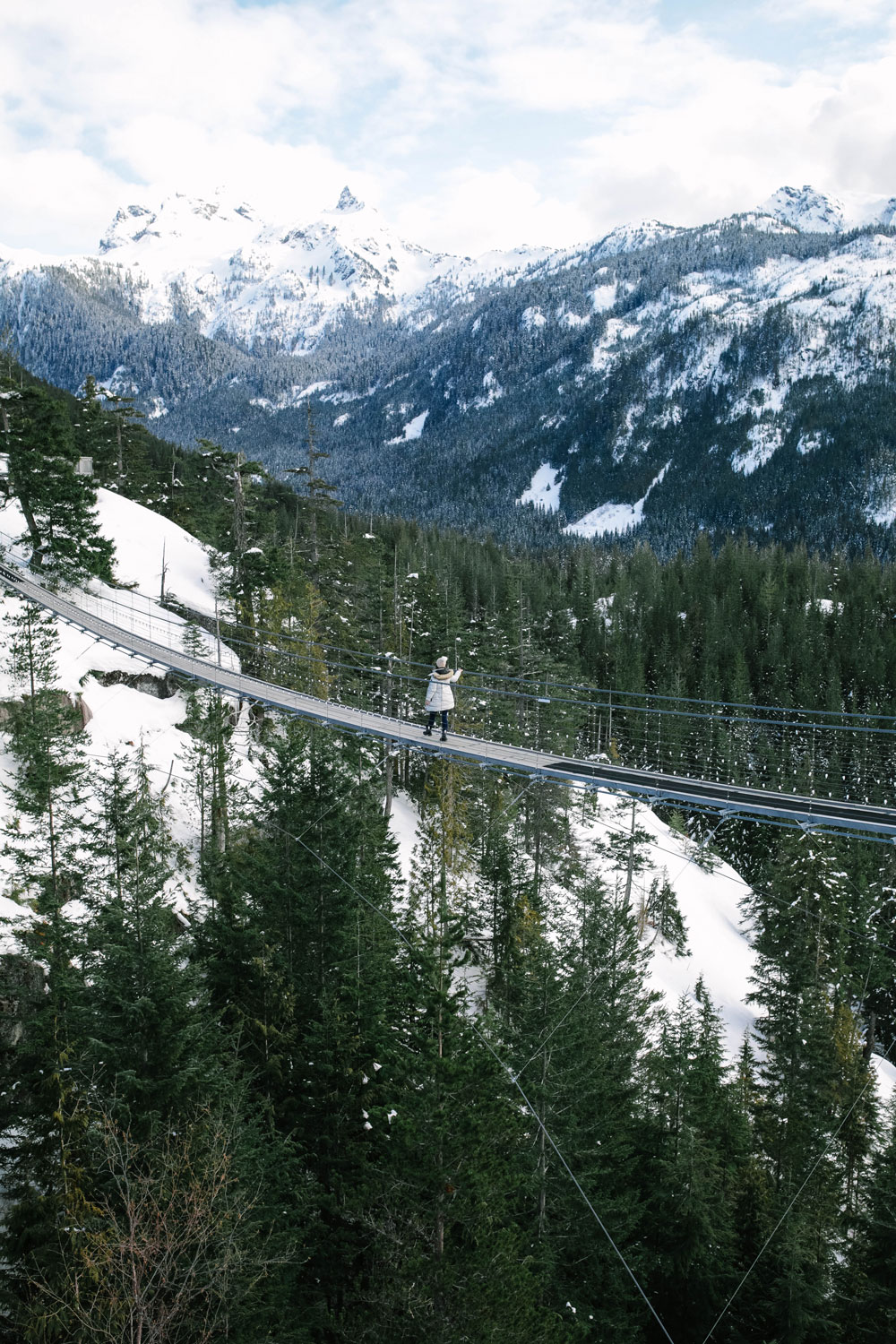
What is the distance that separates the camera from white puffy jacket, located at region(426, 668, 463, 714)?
15617 mm

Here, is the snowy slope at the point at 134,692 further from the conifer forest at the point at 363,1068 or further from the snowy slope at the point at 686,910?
the snowy slope at the point at 686,910

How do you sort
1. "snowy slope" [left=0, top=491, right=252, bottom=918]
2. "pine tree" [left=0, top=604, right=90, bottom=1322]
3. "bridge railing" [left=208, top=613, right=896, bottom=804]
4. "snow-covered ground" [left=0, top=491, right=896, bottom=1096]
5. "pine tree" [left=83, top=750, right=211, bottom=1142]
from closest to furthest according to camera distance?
"pine tree" [left=0, top=604, right=90, bottom=1322]
"pine tree" [left=83, top=750, right=211, bottom=1142]
"snowy slope" [left=0, top=491, right=252, bottom=918]
"snow-covered ground" [left=0, top=491, right=896, bottom=1096]
"bridge railing" [left=208, top=613, right=896, bottom=804]

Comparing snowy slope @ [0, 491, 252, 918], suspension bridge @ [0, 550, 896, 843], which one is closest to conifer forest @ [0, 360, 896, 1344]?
snowy slope @ [0, 491, 252, 918]

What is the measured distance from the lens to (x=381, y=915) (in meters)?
16.4

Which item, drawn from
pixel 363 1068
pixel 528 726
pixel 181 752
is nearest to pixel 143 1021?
pixel 363 1068

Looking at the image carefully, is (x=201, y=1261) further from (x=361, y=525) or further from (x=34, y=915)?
(x=361, y=525)

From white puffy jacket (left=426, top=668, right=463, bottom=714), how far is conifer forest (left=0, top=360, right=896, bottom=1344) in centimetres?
45

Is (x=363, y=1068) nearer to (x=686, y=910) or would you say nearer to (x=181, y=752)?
(x=181, y=752)

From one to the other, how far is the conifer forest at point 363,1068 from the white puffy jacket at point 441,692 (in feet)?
1.46

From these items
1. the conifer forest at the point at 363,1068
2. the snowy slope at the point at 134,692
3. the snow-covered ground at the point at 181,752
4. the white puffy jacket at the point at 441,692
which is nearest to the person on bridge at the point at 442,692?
the white puffy jacket at the point at 441,692

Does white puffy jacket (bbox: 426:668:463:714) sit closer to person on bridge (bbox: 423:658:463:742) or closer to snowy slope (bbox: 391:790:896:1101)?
person on bridge (bbox: 423:658:463:742)

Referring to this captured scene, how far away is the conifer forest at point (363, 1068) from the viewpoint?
1029 cm

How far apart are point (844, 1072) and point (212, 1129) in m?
21.8

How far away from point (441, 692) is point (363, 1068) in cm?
680
